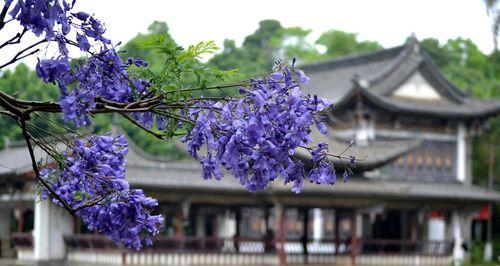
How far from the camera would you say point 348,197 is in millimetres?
29234

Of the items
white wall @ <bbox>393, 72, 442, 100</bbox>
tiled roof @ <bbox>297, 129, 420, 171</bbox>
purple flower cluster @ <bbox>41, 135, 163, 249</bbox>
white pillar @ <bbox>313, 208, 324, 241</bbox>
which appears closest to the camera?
purple flower cluster @ <bbox>41, 135, 163, 249</bbox>

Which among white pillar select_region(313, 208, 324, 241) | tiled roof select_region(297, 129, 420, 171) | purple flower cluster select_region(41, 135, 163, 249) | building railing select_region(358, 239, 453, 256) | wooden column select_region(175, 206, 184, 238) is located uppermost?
tiled roof select_region(297, 129, 420, 171)

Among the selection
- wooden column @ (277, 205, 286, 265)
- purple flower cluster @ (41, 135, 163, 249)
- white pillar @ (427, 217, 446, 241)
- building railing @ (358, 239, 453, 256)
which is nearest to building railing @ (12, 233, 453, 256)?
building railing @ (358, 239, 453, 256)

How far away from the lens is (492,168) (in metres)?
41.6

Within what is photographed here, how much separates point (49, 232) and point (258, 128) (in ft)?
73.9

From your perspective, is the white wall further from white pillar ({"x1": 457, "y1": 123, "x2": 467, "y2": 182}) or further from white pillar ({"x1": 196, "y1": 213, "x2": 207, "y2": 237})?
white pillar ({"x1": 196, "y1": 213, "x2": 207, "y2": 237})

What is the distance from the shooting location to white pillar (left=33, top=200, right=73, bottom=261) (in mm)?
26469

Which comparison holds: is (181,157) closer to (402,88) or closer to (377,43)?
(402,88)

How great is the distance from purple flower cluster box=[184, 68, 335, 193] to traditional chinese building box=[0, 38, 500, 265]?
65.3 feet

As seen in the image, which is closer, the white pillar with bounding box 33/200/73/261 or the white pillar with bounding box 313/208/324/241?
the white pillar with bounding box 33/200/73/261

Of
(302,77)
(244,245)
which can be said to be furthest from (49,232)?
(302,77)

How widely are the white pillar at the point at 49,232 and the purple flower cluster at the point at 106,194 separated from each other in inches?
819

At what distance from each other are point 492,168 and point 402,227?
6310 millimetres

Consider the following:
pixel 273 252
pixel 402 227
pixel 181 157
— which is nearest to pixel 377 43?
pixel 181 157
